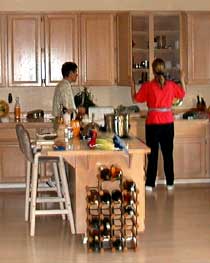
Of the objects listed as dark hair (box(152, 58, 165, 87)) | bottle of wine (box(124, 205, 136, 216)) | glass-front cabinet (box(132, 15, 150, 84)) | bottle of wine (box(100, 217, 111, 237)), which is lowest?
bottle of wine (box(100, 217, 111, 237))

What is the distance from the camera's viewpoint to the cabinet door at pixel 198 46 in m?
7.97

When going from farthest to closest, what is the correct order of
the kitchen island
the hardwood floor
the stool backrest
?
the stool backrest, the kitchen island, the hardwood floor

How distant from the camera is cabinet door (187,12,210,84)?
26.1 feet

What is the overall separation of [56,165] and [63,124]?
63 cm

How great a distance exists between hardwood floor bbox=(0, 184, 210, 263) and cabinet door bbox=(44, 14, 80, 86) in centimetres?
191

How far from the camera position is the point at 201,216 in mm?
6074

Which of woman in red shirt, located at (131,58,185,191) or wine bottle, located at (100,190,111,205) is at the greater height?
woman in red shirt, located at (131,58,185,191)

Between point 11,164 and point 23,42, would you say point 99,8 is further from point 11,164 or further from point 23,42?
point 11,164

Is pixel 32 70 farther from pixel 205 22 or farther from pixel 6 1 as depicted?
pixel 205 22

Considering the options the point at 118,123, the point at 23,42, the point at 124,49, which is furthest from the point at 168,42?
the point at 118,123

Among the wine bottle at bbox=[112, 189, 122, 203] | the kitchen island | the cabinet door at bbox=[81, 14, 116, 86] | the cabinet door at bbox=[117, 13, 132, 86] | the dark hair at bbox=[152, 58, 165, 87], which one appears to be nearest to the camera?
the wine bottle at bbox=[112, 189, 122, 203]

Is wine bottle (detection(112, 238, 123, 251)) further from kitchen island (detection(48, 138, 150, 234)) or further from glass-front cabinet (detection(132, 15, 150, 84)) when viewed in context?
glass-front cabinet (detection(132, 15, 150, 84))

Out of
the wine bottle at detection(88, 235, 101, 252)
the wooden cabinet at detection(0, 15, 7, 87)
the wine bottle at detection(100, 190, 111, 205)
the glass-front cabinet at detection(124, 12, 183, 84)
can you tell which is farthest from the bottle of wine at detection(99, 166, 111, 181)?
the wooden cabinet at detection(0, 15, 7, 87)

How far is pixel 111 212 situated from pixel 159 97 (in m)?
2.63
